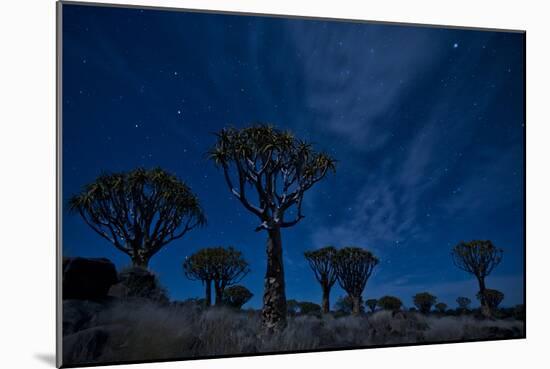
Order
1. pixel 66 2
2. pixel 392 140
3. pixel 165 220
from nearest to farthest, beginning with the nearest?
1. pixel 66 2
2. pixel 165 220
3. pixel 392 140

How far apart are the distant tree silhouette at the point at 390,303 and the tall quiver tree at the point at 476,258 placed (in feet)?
3.57

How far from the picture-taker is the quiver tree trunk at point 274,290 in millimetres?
9805

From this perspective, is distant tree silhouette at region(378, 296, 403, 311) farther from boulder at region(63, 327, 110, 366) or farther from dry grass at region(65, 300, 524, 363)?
boulder at region(63, 327, 110, 366)

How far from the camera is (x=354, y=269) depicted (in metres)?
10.2

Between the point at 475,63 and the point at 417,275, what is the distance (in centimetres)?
326

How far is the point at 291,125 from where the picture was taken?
10.0m

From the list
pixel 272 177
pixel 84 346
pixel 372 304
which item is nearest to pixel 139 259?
pixel 84 346

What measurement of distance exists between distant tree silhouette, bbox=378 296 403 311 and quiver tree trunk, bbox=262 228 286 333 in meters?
1.46

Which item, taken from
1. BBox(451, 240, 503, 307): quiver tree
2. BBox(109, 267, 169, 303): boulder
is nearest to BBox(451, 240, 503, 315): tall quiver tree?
BBox(451, 240, 503, 307): quiver tree

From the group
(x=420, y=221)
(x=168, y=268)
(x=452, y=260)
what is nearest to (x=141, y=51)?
(x=168, y=268)

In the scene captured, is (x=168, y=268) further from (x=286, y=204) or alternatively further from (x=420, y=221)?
(x=420, y=221)

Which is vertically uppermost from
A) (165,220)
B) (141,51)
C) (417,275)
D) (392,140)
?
(141,51)

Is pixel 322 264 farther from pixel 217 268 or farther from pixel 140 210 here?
pixel 140 210

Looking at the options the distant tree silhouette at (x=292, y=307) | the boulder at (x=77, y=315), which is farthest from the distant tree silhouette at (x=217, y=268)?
the boulder at (x=77, y=315)
